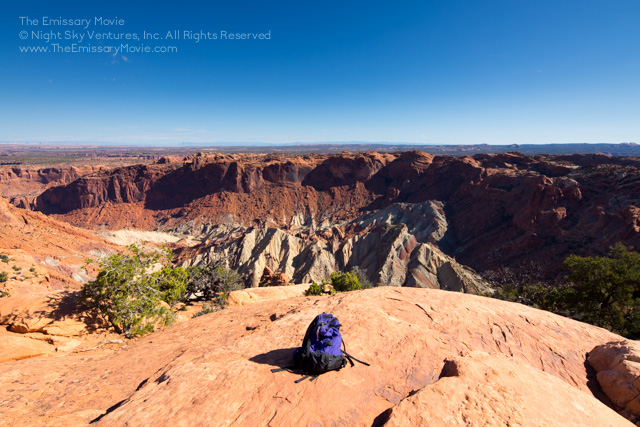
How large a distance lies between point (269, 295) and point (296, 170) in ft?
237

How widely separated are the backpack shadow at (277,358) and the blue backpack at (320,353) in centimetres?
30

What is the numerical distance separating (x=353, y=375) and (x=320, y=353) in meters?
0.82

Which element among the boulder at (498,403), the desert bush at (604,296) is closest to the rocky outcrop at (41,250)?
the boulder at (498,403)

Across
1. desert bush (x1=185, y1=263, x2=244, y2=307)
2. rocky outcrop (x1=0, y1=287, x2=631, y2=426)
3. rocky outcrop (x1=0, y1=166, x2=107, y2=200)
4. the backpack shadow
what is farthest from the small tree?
rocky outcrop (x1=0, y1=166, x2=107, y2=200)

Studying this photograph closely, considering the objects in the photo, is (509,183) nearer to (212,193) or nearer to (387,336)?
(387,336)

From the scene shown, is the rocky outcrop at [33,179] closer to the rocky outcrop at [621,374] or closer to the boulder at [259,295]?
the boulder at [259,295]

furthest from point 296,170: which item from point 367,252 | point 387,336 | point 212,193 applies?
point 387,336

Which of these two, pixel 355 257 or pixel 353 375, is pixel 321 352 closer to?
pixel 353 375

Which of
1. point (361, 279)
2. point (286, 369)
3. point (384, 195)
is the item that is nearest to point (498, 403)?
point (286, 369)

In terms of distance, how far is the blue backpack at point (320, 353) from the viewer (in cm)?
530

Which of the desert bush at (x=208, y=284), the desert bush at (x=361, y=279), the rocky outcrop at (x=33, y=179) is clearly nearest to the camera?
the desert bush at (x=208, y=284)

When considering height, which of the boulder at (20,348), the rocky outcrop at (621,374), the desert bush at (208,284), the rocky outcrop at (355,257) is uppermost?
the rocky outcrop at (621,374)

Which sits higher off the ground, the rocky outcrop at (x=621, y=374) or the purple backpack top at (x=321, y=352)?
the purple backpack top at (x=321, y=352)

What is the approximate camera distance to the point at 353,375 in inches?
212
